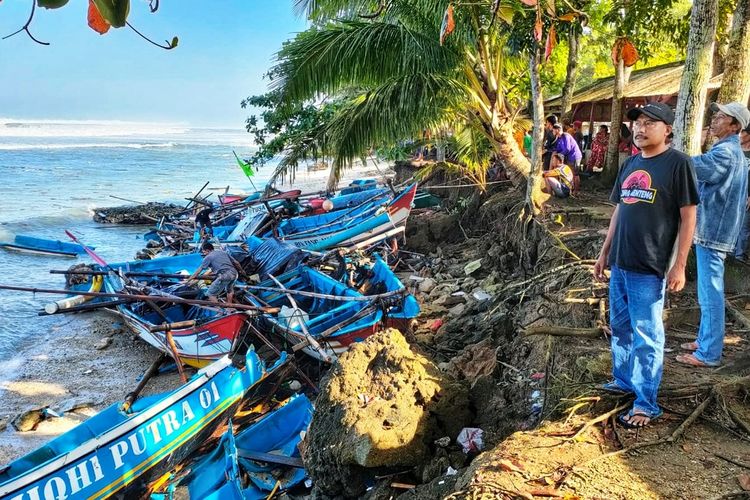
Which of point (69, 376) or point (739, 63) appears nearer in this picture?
point (739, 63)

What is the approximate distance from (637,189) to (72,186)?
116ft

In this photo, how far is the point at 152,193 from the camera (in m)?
30.1

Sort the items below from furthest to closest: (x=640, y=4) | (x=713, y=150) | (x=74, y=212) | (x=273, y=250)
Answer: (x=74, y=212) → (x=273, y=250) → (x=640, y=4) → (x=713, y=150)

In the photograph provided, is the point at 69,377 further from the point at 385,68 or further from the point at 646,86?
the point at 646,86

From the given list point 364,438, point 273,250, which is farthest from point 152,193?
point 364,438

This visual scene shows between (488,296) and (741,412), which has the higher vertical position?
(741,412)

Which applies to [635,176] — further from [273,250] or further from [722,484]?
[273,250]

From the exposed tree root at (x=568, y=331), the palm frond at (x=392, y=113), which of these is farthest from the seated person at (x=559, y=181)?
the exposed tree root at (x=568, y=331)

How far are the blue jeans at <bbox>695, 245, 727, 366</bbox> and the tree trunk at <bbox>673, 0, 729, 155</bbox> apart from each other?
1.63 m

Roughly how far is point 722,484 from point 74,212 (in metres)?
26.1

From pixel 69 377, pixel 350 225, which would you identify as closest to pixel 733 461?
pixel 69 377

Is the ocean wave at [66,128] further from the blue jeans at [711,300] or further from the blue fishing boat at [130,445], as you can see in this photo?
the blue jeans at [711,300]

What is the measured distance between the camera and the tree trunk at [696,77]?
4.79 metres

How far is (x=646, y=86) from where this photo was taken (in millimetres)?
11039
